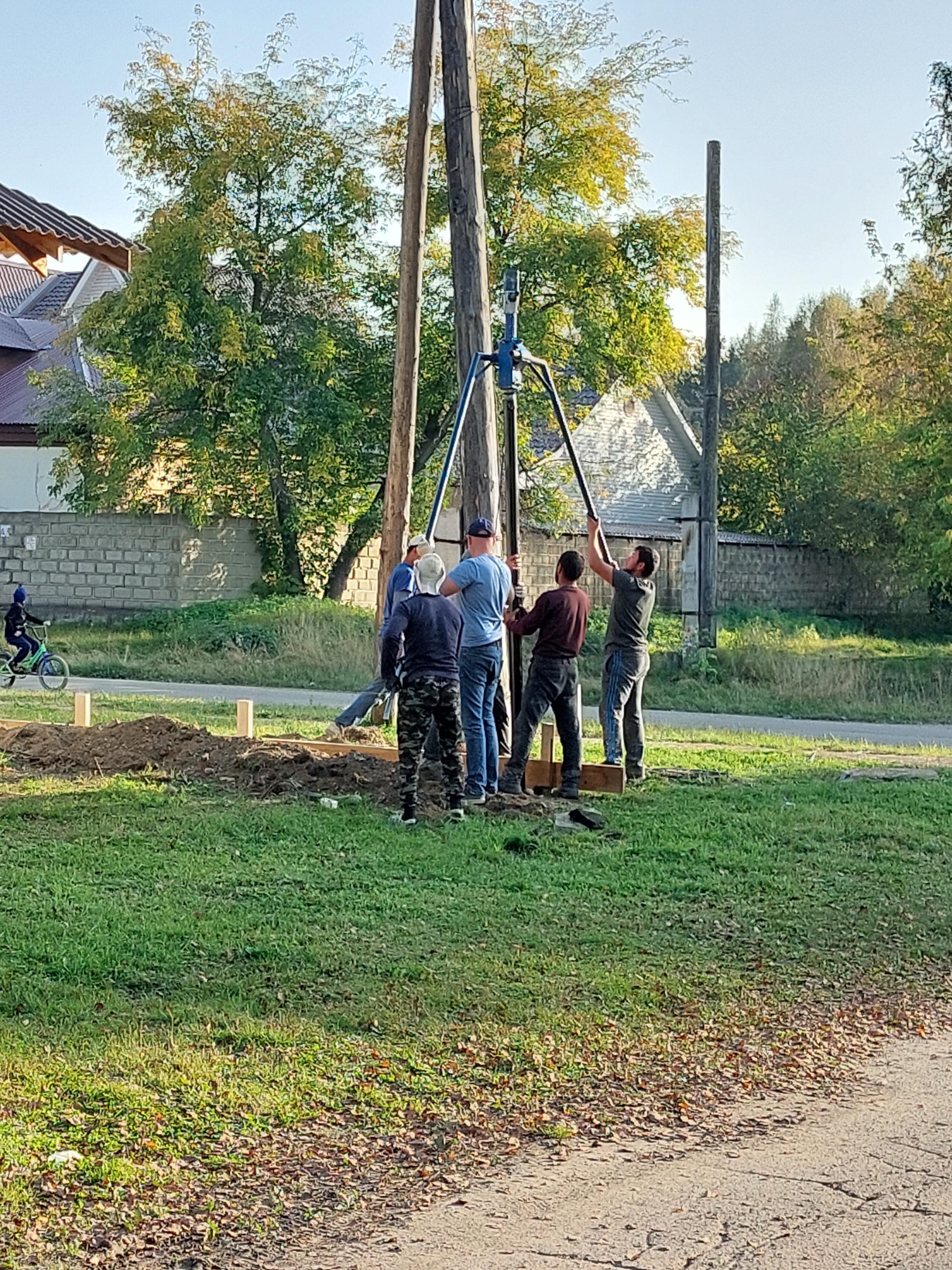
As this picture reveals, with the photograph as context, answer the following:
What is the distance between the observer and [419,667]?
11.1 meters

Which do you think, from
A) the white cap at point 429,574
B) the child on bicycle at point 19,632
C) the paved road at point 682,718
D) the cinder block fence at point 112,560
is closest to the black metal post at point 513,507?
the white cap at point 429,574

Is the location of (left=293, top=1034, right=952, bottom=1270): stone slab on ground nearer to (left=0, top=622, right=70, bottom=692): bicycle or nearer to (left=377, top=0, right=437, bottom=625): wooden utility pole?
(left=377, top=0, right=437, bottom=625): wooden utility pole

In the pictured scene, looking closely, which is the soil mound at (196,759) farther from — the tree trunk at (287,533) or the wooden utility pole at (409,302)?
the tree trunk at (287,533)

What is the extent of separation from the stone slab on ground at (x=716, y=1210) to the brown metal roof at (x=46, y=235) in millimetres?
7221

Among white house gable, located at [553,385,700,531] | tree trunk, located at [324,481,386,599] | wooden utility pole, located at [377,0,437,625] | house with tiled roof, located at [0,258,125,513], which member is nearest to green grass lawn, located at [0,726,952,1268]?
wooden utility pole, located at [377,0,437,625]

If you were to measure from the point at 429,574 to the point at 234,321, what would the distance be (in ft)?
68.4

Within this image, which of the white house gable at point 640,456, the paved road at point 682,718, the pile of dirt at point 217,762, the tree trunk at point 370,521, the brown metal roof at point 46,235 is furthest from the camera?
the white house gable at point 640,456

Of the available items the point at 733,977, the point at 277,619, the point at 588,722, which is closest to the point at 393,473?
the point at 588,722

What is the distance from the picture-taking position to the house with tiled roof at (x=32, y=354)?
122 feet

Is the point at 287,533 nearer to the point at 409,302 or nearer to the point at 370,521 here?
the point at 370,521

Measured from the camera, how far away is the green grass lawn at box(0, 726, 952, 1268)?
5.22m

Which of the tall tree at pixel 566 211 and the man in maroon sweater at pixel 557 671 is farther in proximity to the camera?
the tall tree at pixel 566 211

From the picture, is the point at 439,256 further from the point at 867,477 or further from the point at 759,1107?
the point at 759,1107

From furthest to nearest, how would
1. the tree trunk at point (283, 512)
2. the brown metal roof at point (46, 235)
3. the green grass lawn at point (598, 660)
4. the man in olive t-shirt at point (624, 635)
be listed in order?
1. the tree trunk at point (283, 512)
2. the green grass lawn at point (598, 660)
3. the man in olive t-shirt at point (624, 635)
4. the brown metal roof at point (46, 235)
